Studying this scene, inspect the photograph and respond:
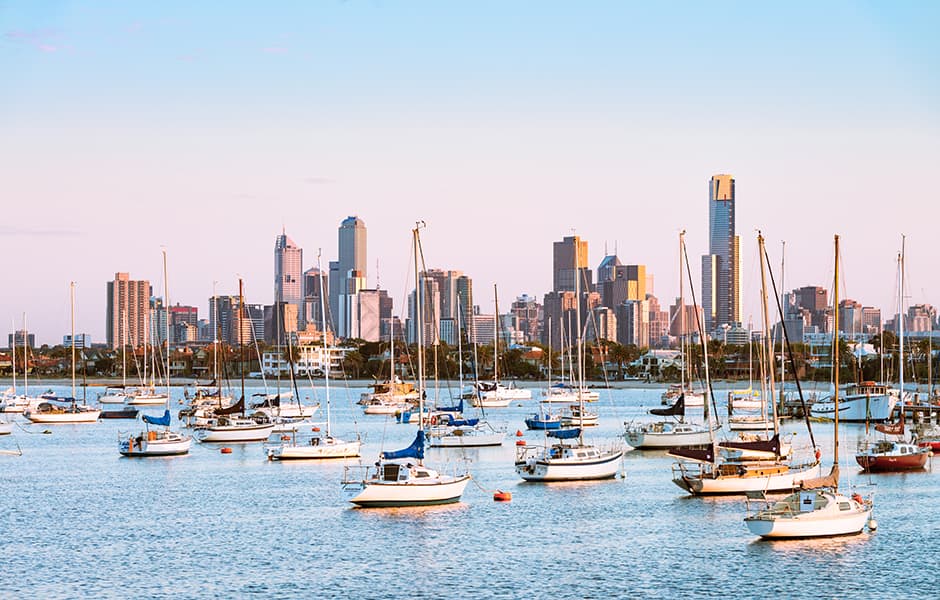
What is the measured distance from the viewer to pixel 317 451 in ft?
288

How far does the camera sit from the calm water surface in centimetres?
4716

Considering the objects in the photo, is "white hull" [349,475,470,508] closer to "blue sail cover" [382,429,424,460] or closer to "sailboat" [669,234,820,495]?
"blue sail cover" [382,429,424,460]

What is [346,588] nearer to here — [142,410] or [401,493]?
[401,493]

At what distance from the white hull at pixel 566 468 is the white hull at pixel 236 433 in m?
33.3

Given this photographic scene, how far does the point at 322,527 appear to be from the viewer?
59969mm

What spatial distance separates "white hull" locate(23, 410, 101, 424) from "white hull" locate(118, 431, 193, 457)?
40.2 m

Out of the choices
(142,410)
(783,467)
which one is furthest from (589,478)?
(142,410)

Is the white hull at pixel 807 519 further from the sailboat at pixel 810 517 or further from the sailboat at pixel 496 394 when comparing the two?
the sailboat at pixel 496 394

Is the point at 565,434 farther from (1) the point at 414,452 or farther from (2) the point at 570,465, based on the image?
(1) the point at 414,452

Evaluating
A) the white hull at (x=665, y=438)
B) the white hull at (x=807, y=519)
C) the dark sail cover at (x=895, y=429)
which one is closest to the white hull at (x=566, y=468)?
the white hull at (x=665, y=438)

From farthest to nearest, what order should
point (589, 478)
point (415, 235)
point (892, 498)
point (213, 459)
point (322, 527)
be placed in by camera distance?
point (213, 459) → point (415, 235) → point (589, 478) → point (892, 498) → point (322, 527)

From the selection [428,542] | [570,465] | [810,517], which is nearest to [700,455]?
[570,465]

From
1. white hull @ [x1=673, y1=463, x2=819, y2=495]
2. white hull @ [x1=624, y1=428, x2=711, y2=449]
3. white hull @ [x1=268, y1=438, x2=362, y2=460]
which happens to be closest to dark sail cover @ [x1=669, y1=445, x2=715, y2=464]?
white hull @ [x1=673, y1=463, x2=819, y2=495]

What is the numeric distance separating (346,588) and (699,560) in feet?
43.0
